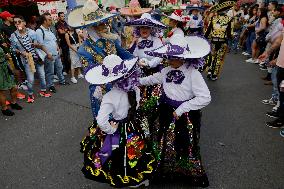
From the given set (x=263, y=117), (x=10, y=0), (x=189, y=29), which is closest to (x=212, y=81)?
(x=189, y=29)

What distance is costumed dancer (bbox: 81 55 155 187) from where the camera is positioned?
295 centimetres

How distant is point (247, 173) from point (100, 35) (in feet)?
8.68

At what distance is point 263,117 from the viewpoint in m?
5.56

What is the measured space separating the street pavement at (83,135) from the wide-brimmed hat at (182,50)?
163cm

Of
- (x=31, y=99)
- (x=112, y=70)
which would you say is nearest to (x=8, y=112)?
(x=31, y=99)

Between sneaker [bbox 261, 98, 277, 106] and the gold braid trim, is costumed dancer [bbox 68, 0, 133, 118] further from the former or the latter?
sneaker [bbox 261, 98, 277, 106]

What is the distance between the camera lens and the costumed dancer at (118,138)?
9.67 ft

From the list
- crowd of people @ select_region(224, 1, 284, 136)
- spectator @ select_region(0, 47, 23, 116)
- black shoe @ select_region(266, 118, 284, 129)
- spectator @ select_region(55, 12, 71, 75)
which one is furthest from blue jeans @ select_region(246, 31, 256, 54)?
spectator @ select_region(0, 47, 23, 116)

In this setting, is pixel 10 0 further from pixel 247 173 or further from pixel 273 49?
pixel 247 173

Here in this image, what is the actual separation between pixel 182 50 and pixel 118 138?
1.14m

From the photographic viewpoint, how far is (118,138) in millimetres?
3066

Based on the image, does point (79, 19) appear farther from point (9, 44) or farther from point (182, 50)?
point (9, 44)

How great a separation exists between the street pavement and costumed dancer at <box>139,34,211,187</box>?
0.97ft

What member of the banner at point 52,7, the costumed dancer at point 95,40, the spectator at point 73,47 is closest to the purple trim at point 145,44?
the costumed dancer at point 95,40
